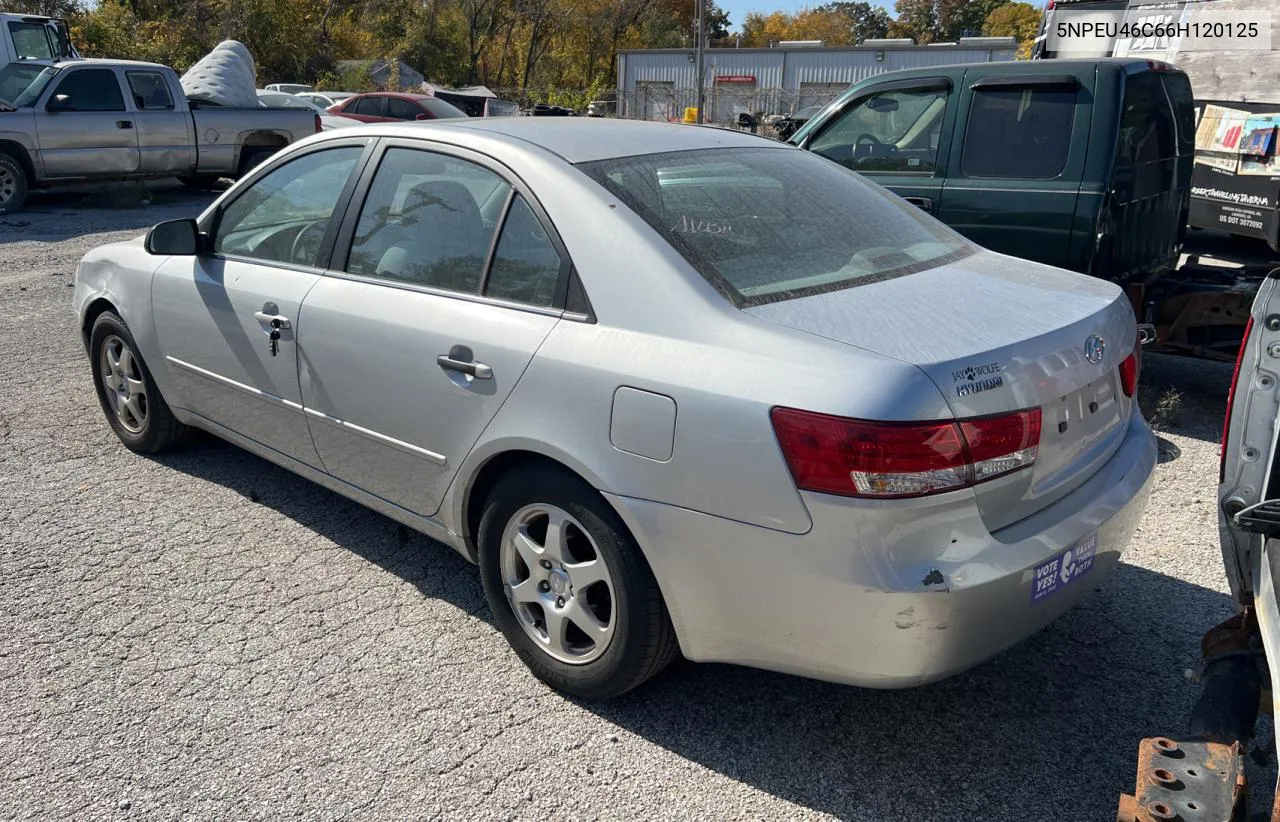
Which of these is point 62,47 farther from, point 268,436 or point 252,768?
point 252,768

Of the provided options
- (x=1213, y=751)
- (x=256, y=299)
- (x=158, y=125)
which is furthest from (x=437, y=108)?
(x=1213, y=751)

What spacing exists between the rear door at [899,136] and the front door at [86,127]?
1105cm

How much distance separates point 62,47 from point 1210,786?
2065cm

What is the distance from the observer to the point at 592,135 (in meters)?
3.43

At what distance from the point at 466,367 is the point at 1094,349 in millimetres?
1784

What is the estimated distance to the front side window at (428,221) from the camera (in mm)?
3254

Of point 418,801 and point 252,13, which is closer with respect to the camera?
point 418,801

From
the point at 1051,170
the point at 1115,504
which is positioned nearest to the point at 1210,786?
the point at 1115,504

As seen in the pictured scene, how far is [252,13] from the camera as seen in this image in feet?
131

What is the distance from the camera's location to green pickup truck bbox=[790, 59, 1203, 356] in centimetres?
553

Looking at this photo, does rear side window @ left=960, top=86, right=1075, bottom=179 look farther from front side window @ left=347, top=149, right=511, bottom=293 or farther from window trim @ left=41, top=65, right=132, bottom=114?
window trim @ left=41, top=65, right=132, bottom=114

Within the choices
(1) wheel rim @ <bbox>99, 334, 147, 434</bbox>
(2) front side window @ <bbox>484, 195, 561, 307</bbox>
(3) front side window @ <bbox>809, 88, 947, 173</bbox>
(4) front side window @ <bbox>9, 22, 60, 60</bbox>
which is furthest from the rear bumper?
(4) front side window @ <bbox>9, 22, 60, 60</bbox>

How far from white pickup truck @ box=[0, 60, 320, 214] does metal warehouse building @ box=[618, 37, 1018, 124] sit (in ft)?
81.7

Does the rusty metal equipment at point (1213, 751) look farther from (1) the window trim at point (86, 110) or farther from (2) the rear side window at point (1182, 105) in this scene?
(1) the window trim at point (86, 110)
